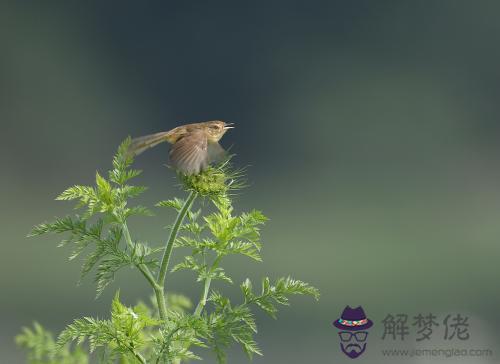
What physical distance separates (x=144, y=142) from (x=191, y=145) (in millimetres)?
68

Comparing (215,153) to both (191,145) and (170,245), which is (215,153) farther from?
(170,245)

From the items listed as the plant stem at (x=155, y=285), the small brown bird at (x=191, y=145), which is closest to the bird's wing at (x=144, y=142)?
the small brown bird at (x=191, y=145)

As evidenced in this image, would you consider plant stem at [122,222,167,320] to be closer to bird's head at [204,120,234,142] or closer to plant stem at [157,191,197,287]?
plant stem at [157,191,197,287]

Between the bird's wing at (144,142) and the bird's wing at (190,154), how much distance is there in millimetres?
32

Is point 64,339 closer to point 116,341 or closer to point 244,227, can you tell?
point 116,341

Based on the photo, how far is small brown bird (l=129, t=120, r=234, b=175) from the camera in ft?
2.51

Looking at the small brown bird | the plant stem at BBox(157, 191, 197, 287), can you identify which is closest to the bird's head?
the small brown bird

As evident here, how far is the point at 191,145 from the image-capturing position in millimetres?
804

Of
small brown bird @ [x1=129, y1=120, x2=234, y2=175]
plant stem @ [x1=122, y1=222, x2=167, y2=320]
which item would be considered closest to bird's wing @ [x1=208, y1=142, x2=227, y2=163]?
small brown bird @ [x1=129, y1=120, x2=234, y2=175]

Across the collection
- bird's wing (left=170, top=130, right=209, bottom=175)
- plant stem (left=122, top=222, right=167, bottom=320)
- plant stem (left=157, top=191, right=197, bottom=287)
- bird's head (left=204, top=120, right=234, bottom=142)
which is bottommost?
plant stem (left=122, top=222, right=167, bottom=320)

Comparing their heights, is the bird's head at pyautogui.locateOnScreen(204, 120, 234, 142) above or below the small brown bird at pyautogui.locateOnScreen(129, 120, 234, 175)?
above

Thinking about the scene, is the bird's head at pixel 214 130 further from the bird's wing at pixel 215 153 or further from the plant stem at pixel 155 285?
the plant stem at pixel 155 285

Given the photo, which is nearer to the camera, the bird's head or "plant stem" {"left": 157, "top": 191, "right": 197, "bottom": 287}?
"plant stem" {"left": 157, "top": 191, "right": 197, "bottom": 287}

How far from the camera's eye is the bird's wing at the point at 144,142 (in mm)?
807
